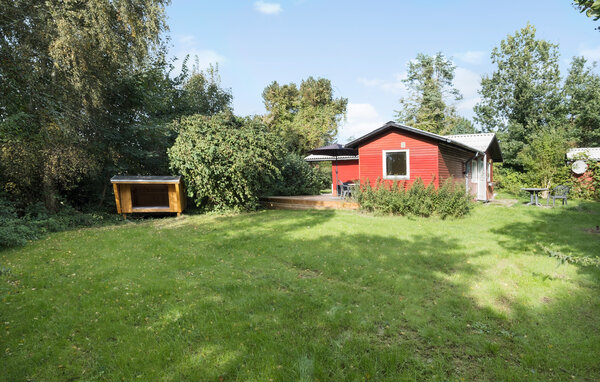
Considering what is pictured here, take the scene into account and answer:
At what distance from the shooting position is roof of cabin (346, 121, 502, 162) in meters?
12.2

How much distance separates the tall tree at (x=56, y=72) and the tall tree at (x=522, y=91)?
3070cm

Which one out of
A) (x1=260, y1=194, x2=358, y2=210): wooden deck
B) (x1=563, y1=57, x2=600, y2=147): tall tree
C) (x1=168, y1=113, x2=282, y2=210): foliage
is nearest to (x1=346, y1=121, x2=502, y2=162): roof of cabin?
(x1=260, y1=194, x2=358, y2=210): wooden deck

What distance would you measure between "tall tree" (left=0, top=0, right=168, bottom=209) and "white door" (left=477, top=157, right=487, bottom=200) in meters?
17.9

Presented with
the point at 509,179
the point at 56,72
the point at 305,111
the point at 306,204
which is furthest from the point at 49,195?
the point at 509,179

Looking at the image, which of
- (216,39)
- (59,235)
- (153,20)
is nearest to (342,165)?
(216,39)

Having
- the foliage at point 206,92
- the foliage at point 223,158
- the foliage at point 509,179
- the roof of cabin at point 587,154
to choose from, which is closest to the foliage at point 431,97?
the foliage at point 509,179

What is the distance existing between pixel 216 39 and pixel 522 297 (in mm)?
12734

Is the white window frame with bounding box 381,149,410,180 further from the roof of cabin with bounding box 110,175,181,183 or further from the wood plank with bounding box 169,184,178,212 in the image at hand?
the wood plank with bounding box 169,184,178,212

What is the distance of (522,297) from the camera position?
4582mm

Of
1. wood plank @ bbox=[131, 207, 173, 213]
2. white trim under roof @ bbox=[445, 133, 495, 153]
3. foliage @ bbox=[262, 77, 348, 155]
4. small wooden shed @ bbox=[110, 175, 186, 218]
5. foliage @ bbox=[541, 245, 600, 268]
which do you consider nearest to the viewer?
foliage @ bbox=[541, 245, 600, 268]

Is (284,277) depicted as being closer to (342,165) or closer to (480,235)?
(480,235)

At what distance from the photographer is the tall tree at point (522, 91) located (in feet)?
94.7

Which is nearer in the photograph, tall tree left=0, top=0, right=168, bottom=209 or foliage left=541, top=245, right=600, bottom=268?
foliage left=541, top=245, right=600, bottom=268

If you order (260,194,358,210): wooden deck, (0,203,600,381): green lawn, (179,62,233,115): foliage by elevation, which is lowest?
(0,203,600,381): green lawn
